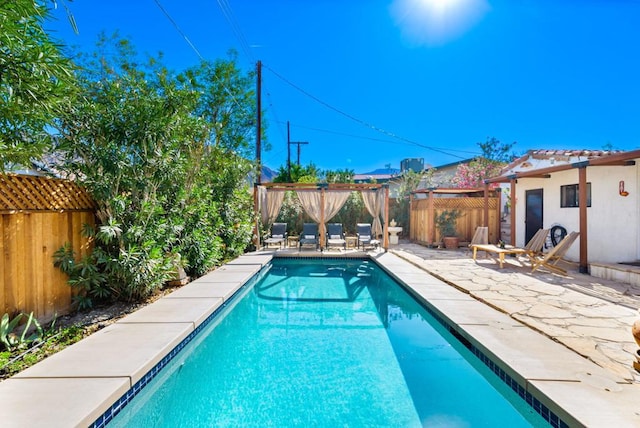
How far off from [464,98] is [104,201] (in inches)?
674

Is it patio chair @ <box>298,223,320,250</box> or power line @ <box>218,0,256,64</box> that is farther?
patio chair @ <box>298,223,320,250</box>

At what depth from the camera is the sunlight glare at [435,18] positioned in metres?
9.29

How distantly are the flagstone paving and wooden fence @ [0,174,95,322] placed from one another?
598 centimetres

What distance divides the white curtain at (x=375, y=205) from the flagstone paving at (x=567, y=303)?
140 inches

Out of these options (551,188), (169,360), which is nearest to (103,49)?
(169,360)

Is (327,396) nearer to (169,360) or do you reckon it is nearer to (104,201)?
(169,360)

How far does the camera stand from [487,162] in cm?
1805

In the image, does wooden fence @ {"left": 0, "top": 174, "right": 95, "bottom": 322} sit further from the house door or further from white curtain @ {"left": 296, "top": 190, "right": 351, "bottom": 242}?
the house door

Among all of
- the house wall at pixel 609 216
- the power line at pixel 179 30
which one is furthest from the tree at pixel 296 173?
the house wall at pixel 609 216

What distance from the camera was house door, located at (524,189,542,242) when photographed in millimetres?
9734

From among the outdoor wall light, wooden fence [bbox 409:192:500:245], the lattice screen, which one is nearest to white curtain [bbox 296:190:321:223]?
wooden fence [bbox 409:192:500:245]

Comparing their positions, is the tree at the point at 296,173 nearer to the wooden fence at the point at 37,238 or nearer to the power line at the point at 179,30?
the power line at the point at 179,30

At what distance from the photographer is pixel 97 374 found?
8.89 feet

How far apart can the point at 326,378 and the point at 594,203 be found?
26.5 ft
